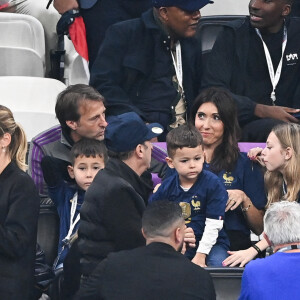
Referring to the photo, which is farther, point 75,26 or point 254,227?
point 75,26

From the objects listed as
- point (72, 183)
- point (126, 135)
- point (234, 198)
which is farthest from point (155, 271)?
point (72, 183)

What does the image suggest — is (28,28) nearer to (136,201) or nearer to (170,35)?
(170,35)

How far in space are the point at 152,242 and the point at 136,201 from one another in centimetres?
53

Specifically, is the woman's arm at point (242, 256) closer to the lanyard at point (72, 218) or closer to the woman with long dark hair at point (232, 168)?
the woman with long dark hair at point (232, 168)

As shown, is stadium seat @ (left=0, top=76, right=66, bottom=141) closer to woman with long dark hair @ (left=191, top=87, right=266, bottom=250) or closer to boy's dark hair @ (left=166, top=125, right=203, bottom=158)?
woman with long dark hair @ (left=191, top=87, right=266, bottom=250)

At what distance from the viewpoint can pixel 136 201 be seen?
673 centimetres

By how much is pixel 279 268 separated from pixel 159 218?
2.10ft

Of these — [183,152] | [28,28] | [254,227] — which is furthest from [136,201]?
[28,28]

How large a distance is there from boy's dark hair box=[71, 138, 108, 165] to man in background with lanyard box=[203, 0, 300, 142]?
1536 mm

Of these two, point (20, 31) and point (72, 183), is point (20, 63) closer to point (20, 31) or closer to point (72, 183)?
point (20, 31)

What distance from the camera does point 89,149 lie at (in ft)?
26.1

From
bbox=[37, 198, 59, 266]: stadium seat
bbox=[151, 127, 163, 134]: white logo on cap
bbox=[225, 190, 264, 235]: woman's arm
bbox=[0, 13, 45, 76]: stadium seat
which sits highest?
bbox=[151, 127, 163, 134]: white logo on cap

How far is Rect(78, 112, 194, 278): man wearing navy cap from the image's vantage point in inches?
263

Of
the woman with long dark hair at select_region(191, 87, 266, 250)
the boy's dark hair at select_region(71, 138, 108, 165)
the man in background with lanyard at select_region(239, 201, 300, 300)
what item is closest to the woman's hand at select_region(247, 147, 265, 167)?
the woman with long dark hair at select_region(191, 87, 266, 250)
